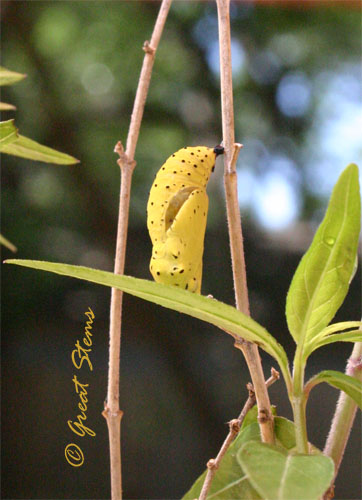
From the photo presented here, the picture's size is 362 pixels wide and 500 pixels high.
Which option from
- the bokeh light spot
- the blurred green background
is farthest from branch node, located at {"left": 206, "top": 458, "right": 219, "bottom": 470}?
the bokeh light spot

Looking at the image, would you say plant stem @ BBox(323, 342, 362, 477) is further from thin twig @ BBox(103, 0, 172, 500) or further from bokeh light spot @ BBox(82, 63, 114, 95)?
bokeh light spot @ BBox(82, 63, 114, 95)

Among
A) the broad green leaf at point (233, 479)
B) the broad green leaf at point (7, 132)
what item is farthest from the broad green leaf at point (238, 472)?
the broad green leaf at point (7, 132)

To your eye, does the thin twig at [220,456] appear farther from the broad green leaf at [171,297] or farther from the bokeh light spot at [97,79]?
the bokeh light spot at [97,79]

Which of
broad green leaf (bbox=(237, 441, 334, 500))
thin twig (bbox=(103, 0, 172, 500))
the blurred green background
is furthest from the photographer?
the blurred green background

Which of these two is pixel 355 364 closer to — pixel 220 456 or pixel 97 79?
pixel 220 456

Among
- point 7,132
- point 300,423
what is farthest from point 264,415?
point 7,132

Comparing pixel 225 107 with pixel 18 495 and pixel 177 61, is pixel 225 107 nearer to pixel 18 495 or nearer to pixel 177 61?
pixel 177 61

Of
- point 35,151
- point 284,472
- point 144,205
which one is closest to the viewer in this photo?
point 284,472

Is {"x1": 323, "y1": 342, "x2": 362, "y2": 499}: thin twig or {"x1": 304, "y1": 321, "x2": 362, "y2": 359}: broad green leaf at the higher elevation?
{"x1": 304, "y1": 321, "x2": 362, "y2": 359}: broad green leaf
